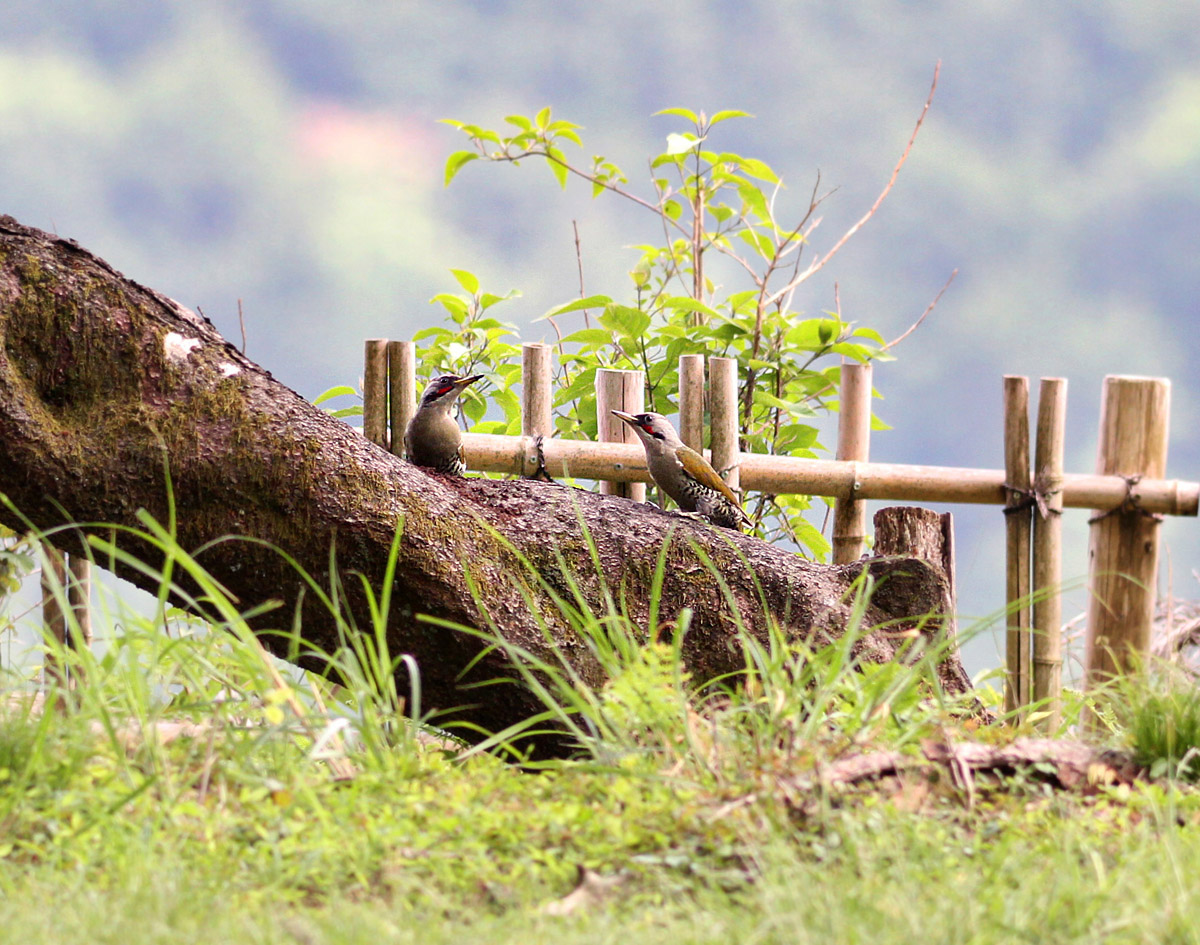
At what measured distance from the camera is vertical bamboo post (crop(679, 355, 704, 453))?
15.8 feet

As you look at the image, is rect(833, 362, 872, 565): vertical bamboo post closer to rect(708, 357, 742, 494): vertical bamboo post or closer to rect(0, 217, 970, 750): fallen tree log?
rect(708, 357, 742, 494): vertical bamboo post

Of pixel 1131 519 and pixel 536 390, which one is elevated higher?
pixel 536 390

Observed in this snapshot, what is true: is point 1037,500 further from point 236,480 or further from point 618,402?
point 236,480

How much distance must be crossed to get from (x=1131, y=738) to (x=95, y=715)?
2251 millimetres

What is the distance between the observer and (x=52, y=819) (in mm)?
2031

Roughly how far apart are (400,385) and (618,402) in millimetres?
973

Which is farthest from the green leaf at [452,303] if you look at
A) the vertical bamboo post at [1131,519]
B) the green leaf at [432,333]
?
the vertical bamboo post at [1131,519]

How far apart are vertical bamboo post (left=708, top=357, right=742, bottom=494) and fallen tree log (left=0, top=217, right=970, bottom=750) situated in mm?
1503

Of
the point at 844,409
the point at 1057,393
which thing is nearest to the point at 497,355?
the point at 844,409

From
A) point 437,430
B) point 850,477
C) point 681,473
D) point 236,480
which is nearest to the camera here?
point 236,480

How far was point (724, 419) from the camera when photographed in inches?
189

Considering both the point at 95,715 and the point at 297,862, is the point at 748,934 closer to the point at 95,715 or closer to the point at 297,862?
the point at 297,862

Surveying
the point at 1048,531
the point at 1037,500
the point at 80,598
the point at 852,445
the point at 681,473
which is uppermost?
the point at 852,445

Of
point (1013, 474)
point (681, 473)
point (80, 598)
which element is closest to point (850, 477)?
point (1013, 474)
